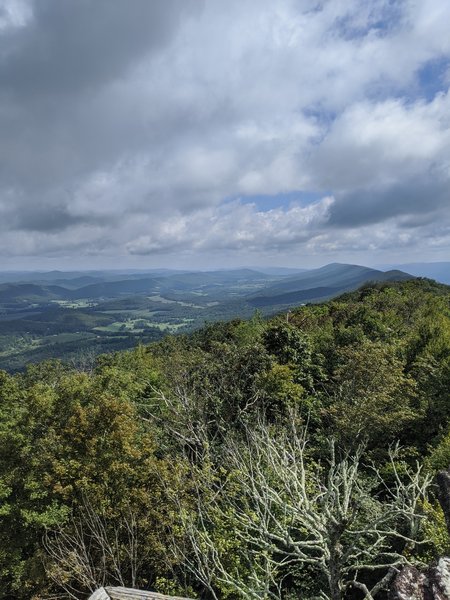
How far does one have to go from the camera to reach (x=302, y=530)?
923 centimetres

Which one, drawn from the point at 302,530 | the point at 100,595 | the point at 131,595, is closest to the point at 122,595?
the point at 131,595

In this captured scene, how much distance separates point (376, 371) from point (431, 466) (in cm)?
941

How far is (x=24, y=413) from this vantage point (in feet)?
65.3

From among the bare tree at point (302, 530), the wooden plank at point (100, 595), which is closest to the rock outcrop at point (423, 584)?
the bare tree at point (302, 530)

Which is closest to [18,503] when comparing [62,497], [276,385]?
[62,497]

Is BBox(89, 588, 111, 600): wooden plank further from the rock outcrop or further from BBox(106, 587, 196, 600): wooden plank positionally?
the rock outcrop

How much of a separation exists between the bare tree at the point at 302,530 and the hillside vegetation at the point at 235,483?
0.33ft

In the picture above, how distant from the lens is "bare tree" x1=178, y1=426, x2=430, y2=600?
7969 millimetres

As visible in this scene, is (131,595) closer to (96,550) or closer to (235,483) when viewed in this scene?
(235,483)

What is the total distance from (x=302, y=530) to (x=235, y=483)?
8.51m

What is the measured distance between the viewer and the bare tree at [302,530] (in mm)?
7969

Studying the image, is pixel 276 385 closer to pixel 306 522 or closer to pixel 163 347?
pixel 306 522

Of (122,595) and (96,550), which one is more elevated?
(122,595)

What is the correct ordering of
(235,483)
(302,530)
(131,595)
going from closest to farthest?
(131,595) < (302,530) < (235,483)
